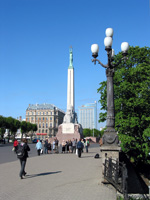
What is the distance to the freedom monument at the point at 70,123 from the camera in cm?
5875

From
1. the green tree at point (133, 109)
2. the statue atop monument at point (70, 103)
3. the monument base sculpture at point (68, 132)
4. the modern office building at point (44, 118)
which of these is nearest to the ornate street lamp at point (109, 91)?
the green tree at point (133, 109)

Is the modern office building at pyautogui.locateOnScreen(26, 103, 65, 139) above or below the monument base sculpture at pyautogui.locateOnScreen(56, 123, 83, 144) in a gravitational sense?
above

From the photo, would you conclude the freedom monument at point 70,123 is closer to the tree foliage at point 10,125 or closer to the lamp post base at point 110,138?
the tree foliage at point 10,125

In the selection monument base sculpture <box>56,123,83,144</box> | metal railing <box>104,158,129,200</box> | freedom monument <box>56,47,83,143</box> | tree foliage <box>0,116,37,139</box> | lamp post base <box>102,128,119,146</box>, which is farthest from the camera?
tree foliage <box>0,116,37,139</box>

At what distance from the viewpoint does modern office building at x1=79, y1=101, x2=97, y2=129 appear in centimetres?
17050

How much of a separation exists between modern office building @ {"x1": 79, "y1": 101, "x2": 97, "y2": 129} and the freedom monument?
107 metres

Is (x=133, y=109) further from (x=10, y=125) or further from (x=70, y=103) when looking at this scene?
(x=10, y=125)

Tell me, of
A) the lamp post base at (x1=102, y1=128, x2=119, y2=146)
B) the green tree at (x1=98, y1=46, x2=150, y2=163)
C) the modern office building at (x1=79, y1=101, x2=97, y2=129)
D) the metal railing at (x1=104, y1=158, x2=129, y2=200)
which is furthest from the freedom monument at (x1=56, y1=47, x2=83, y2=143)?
the modern office building at (x1=79, y1=101, x2=97, y2=129)

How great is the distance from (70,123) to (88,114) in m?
115

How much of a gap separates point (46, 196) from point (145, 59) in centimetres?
1800

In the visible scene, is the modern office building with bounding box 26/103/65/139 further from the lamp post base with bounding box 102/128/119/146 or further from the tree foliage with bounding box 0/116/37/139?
the lamp post base with bounding box 102/128/119/146

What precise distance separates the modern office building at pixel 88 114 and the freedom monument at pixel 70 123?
353 ft

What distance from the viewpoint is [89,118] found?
174m

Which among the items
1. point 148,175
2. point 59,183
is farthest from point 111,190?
point 148,175
